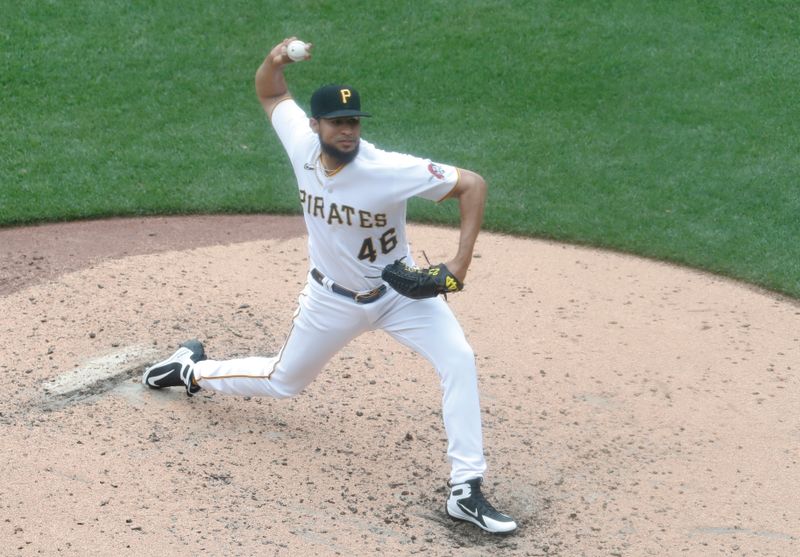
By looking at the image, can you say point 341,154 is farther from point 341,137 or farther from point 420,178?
point 420,178

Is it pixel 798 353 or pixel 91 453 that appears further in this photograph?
pixel 798 353

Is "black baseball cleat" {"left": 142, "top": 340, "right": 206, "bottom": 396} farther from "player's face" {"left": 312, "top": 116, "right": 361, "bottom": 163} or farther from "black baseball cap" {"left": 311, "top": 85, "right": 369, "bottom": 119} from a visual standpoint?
"black baseball cap" {"left": 311, "top": 85, "right": 369, "bottom": 119}

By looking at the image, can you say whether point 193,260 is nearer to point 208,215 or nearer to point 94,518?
point 208,215

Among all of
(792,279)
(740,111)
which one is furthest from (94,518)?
(740,111)

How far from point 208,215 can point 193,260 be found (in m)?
1.14

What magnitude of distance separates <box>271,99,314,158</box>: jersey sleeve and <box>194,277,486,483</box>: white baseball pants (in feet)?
2.25

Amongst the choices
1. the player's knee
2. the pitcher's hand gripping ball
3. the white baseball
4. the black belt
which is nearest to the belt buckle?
the black belt

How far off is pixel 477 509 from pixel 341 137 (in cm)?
178

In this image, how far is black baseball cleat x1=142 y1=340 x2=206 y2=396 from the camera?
19.5 ft

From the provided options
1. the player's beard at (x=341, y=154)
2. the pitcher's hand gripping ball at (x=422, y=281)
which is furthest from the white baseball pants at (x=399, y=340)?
the player's beard at (x=341, y=154)

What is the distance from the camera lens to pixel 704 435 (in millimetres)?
5914

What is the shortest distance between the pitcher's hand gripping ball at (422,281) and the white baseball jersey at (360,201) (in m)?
0.26

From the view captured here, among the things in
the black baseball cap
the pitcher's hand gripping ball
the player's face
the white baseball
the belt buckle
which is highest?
the white baseball

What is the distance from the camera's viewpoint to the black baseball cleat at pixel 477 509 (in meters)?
4.99
